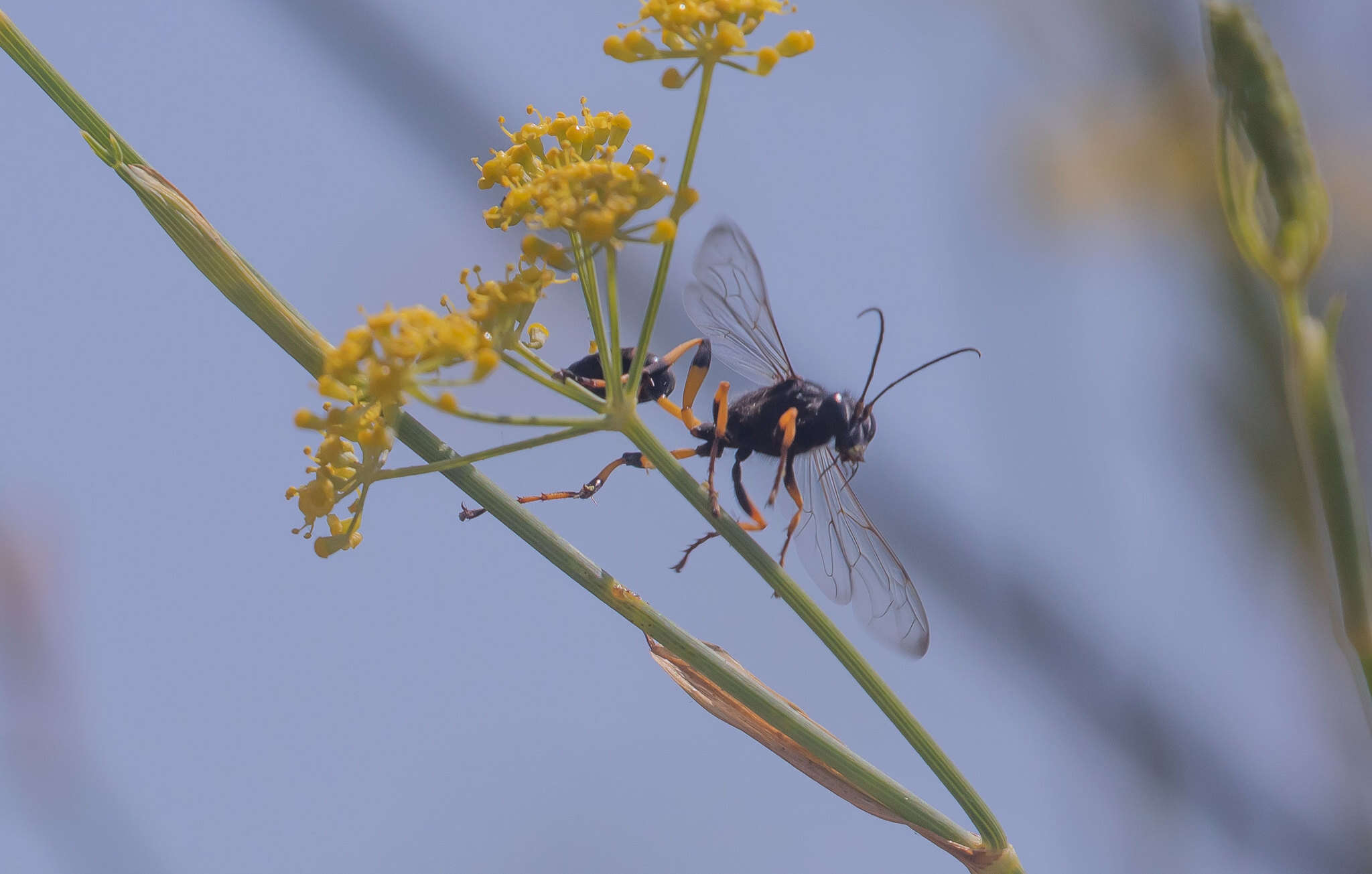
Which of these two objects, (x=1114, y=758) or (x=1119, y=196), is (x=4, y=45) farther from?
(x=1119, y=196)

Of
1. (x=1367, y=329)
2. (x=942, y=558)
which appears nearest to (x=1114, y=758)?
(x=942, y=558)

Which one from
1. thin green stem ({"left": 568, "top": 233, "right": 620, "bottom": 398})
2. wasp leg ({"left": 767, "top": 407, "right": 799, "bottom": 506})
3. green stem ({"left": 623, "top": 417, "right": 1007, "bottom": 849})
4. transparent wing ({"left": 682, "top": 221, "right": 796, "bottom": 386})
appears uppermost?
transparent wing ({"left": 682, "top": 221, "right": 796, "bottom": 386})

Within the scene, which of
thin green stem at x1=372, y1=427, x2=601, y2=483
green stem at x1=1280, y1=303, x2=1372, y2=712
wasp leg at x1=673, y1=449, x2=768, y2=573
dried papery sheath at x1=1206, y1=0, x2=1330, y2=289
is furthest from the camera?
wasp leg at x1=673, y1=449, x2=768, y2=573

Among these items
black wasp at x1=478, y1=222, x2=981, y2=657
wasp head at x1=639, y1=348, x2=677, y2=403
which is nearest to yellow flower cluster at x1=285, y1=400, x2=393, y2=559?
black wasp at x1=478, y1=222, x2=981, y2=657

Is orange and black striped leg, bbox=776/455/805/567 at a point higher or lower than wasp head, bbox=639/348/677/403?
lower

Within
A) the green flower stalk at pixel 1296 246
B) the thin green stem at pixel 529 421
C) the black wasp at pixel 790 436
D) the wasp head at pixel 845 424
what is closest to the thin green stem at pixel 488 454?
the thin green stem at pixel 529 421

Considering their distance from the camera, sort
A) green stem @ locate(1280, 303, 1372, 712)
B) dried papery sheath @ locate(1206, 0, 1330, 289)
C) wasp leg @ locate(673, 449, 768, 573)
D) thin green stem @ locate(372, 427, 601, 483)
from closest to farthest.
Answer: green stem @ locate(1280, 303, 1372, 712), dried papery sheath @ locate(1206, 0, 1330, 289), thin green stem @ locate(372, 427, 601, 483), wasp leg @ locate(673, 449, 768, 573)

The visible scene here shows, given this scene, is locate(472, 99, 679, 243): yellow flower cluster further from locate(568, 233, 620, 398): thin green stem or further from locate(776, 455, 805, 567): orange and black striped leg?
locate(776, 455, 805, 567): orange and black striped leg
